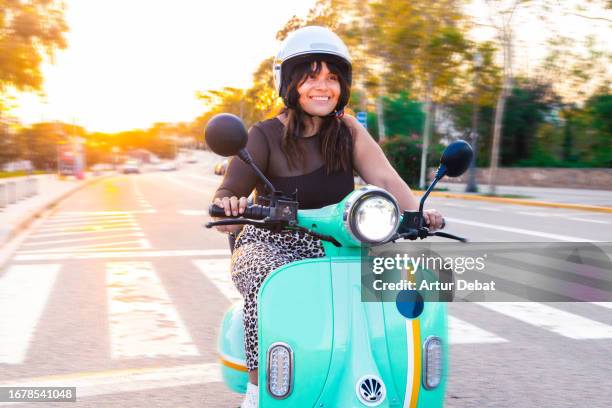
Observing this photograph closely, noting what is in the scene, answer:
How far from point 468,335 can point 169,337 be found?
83.9 inches

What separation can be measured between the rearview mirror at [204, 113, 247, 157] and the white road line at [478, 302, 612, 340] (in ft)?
11.6

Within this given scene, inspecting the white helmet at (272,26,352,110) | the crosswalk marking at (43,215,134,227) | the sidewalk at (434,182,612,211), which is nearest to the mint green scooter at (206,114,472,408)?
the white helmet at (272,26,352,110)

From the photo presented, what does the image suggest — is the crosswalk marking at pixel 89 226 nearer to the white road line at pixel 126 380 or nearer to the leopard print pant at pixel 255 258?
the white road line at pixel 126 380

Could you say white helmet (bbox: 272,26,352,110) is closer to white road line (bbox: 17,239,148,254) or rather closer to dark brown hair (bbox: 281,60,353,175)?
dark brown hair (bbox: 281,60,353,175)

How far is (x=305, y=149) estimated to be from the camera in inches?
113

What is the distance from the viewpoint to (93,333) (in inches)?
199

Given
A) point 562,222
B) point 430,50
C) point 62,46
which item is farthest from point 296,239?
point 430,50

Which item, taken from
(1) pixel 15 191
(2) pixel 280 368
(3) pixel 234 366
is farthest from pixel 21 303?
(1) pixel 15 191

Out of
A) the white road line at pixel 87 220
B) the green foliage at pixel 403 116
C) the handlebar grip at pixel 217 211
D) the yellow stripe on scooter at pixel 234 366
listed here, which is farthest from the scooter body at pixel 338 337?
the green foliage at pixel 403 116

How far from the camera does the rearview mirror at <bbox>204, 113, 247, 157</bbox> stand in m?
2.31

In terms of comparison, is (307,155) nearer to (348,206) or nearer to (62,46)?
(348,206)

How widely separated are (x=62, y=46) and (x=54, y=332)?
7147 mm

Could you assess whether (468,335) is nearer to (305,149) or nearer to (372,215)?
(305,149)

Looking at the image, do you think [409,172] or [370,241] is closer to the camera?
[370,241]
